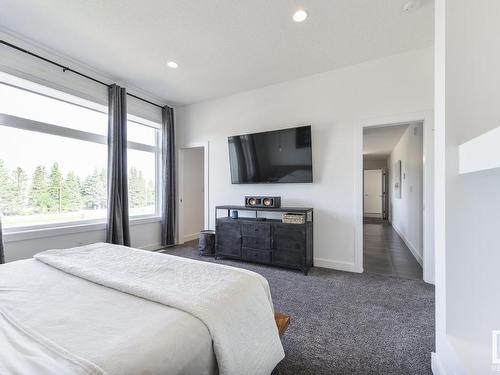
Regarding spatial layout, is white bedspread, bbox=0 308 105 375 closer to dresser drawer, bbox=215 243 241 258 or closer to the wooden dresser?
the wooden dresser

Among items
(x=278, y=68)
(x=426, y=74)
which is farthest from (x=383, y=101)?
(x=278, y=68)

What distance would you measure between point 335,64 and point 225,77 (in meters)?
1.59

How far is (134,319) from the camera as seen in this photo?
2.96ft

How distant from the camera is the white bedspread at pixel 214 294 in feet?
3.13

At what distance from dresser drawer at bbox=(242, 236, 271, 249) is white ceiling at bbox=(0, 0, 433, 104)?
95.9 inches

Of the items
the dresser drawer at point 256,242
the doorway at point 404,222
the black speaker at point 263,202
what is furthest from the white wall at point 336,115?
the dresser drawer at point 256,242

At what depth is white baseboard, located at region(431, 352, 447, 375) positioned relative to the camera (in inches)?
51.4

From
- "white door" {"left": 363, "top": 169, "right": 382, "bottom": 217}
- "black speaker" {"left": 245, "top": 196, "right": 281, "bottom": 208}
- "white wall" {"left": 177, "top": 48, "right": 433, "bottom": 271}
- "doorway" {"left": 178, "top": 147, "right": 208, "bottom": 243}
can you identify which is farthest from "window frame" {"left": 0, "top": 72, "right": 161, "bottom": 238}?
"white door" {"left": 363, "top": 169, "right": 382, "bottom": 217}

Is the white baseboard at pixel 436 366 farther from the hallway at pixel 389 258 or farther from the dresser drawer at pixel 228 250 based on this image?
the dresser drawer at pixel 228 250

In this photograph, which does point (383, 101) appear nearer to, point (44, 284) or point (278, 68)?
point (278, 68)

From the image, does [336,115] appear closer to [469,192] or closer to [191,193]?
[469,192]

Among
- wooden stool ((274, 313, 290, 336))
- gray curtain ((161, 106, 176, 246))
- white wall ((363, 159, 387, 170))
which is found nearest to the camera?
wooden stool ((274, 313, 290, 336))

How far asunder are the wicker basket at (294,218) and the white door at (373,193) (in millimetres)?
7091

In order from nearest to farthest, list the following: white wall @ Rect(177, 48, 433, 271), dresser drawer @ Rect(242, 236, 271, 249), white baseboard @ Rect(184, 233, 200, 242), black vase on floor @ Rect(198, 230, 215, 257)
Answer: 1. white wall @ Rect(177, 48, 433, 271)
2. dresser drawer @ Rect(242, 236, 271, 249)
3. black vase on floor @ Rect(198, 230, 215, 257)
4. white baseboard @ Rect(184, 233, 200, 242)
